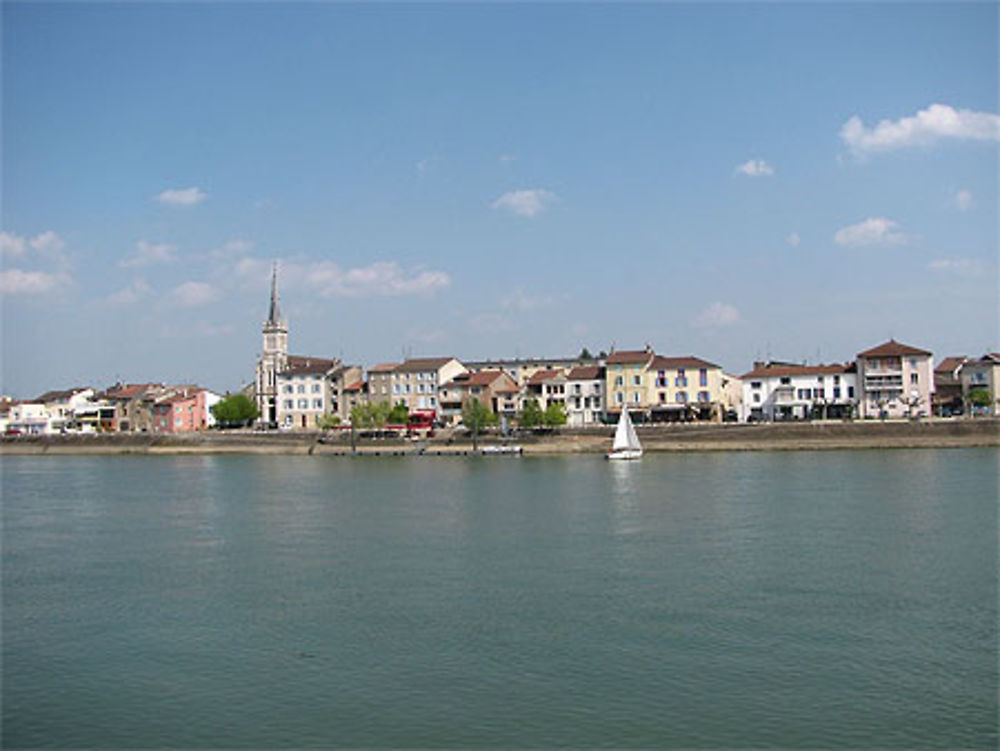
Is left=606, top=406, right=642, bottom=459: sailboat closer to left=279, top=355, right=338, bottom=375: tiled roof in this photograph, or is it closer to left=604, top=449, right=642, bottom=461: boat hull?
left=604, top=449, right=642, bottom=461: boat hull

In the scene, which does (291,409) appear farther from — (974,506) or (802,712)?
(802,712)

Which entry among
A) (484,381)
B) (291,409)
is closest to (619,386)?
(484,381)

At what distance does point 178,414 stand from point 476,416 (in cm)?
3758

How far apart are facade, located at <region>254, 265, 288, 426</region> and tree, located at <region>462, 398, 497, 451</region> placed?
23960 mm

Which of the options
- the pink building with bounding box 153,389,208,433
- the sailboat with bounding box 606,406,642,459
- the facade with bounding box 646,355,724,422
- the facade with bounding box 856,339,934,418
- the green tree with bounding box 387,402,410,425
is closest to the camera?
the sailboat with bounding box 606,406,642,459

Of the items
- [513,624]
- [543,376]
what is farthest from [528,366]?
[513,624]

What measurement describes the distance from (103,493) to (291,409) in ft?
147

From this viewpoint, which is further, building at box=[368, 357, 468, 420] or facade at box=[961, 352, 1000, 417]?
building at box=[368, 357, 468, 420]

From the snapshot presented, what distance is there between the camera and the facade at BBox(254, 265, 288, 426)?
90.3 meters

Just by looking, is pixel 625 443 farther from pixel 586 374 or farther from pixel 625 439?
pixel 586 374

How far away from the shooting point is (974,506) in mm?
30656

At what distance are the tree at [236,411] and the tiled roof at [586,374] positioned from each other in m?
30.5

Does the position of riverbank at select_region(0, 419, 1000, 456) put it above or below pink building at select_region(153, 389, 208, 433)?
below

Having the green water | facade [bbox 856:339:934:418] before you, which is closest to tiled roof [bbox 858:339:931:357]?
facade [bbox 856:339:934:418]
